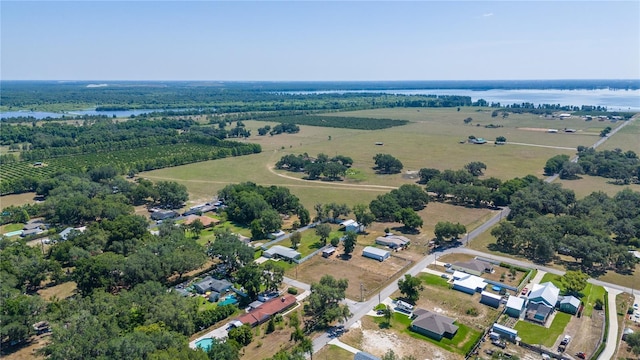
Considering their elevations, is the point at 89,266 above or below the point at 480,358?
above

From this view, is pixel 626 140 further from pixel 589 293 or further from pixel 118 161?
pixel 118 161

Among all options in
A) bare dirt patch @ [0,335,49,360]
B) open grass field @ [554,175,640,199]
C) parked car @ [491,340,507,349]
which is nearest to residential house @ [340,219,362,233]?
parked car @ [491,340,507,349]

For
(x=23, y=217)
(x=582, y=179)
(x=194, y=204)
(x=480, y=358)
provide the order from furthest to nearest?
(x=582, y=179), (x=194, y=204), (x=23, y=217), (x=480, y=358)

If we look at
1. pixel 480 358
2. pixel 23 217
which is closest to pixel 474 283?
pixel 480 358

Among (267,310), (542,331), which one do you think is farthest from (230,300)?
(542,331)

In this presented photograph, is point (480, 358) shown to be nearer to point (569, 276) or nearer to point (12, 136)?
point (569, 276)

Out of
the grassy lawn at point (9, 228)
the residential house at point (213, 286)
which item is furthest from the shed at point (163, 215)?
the residential house at point (213, 286)
